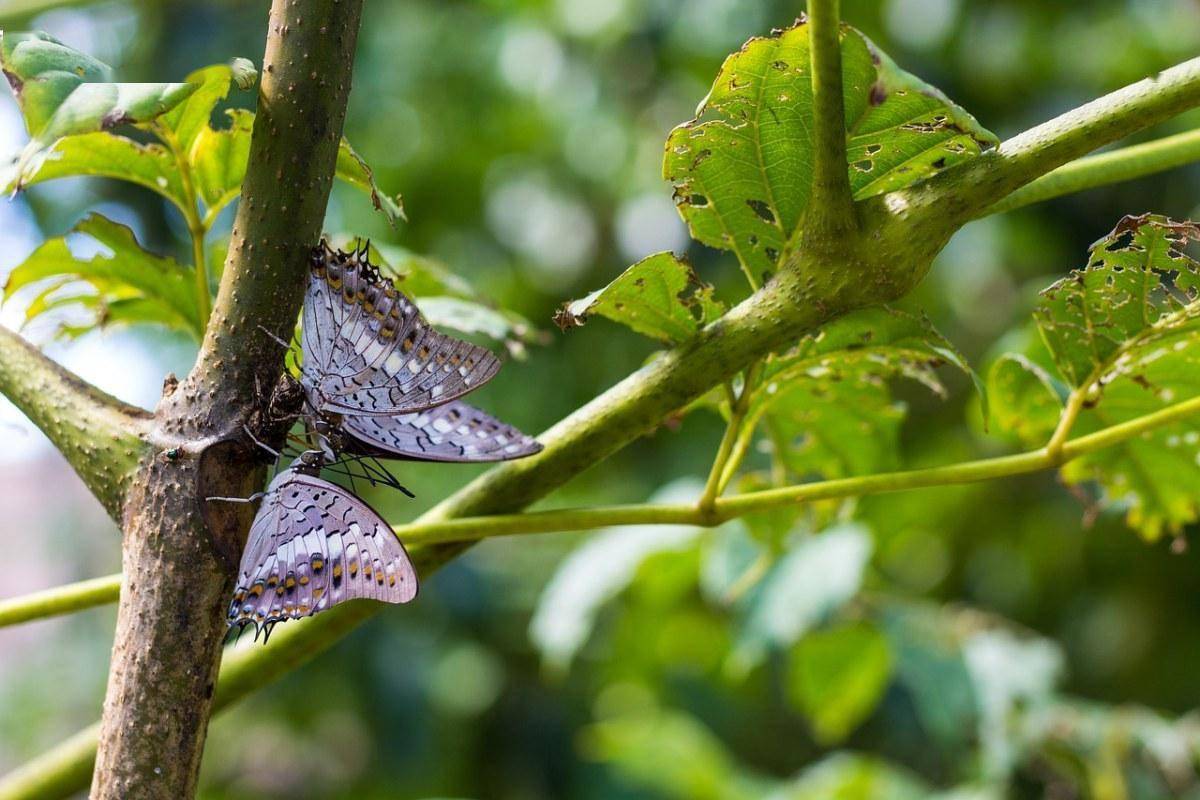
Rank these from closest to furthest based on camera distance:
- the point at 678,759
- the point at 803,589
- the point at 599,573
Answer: the point at 803,589 < the point at 599,573 < the point at 678,759

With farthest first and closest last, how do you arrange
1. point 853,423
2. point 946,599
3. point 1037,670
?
1. point 946,599
2. point 1037,670
3. point 853,423

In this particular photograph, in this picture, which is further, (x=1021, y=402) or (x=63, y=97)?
(x=1021, y=402)

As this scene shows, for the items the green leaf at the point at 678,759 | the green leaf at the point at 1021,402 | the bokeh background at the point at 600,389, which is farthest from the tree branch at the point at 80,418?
the bokeh background at the point at 600,389

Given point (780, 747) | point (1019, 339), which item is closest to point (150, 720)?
point (1019, 339)

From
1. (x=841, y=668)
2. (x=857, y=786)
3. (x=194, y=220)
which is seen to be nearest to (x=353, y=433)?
(x=194, y=220)

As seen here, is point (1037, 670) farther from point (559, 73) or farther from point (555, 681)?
point (559, 73)

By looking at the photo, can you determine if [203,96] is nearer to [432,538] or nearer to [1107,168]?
[432,538]
